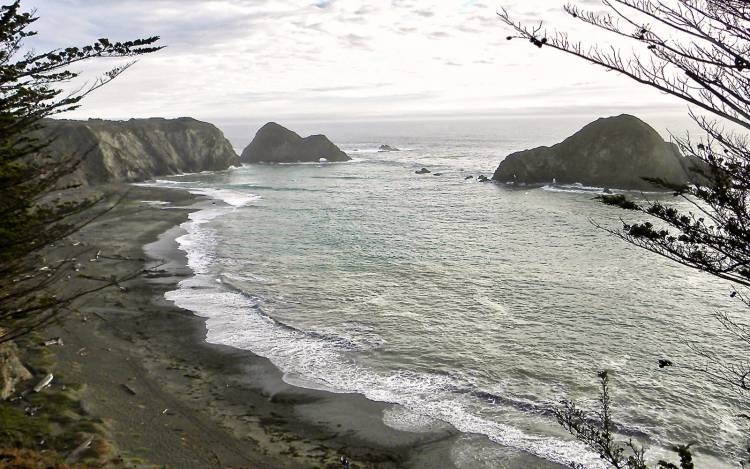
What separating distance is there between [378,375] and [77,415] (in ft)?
36.8

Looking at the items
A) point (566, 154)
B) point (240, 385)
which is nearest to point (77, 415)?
point (240, 385)

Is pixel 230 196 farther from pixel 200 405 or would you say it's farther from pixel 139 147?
pixel 200 405

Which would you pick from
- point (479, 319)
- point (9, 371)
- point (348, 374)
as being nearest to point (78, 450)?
point (9, 371)

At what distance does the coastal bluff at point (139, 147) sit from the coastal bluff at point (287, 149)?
14181mm

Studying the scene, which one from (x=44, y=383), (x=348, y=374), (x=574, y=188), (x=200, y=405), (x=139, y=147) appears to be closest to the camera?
A: (x=44, y=383)

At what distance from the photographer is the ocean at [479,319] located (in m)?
18.6

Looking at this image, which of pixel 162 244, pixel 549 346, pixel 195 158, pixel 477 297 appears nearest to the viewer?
pixel 549 346

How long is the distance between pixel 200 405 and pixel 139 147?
97.8 metres

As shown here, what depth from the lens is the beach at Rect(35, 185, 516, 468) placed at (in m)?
16.3

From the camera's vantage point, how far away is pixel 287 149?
142500mm

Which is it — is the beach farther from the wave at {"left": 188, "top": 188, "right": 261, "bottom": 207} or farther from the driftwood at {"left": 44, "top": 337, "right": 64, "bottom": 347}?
the wave at {"left": 188, "top": 188, "right": 261, "bottom": 207}

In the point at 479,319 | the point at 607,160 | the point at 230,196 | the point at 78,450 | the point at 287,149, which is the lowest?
the point at 479,319

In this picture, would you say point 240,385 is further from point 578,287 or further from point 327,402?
point 578,287

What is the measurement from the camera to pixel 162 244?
4591 centimetres
